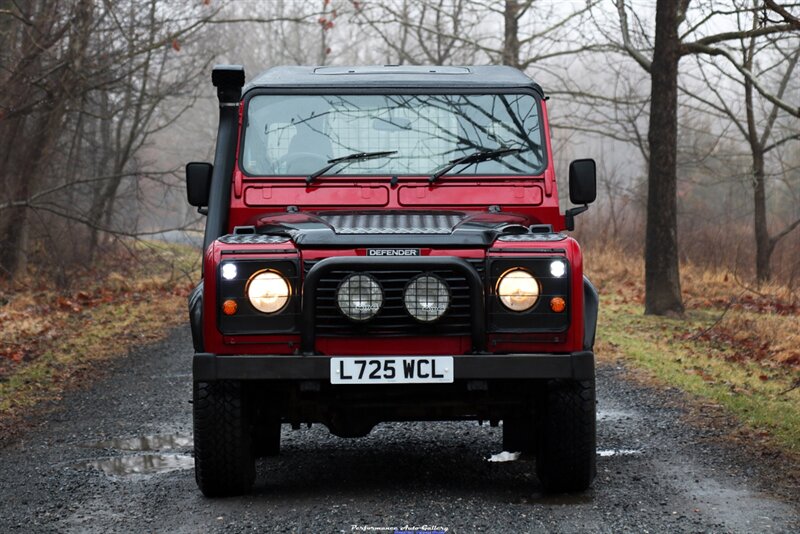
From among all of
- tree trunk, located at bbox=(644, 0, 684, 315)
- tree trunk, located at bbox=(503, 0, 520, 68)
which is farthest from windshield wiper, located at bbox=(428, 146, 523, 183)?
tree trunk, located at bbox=(503, 0, 520, 68)

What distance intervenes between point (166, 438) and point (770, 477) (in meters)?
3.69

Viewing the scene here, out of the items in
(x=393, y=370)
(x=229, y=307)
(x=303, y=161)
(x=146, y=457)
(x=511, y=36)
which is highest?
(x=511, y=36)

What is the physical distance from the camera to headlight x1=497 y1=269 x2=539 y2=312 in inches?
201

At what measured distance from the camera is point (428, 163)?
641 cm

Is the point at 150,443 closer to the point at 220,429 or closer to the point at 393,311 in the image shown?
the point at 220,429

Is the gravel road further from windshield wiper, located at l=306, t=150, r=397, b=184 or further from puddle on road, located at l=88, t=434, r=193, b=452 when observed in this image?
windshield wiper, located at l=306, t=150, r=397, b=184

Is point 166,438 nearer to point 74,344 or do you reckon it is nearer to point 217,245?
point 217,245

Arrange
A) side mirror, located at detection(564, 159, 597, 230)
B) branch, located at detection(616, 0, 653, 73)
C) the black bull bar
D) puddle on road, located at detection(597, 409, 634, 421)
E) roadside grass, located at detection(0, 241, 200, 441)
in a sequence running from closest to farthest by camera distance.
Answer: the black bull bar, side mirror, located at detection(564, 159, 597, 230), puddle on road, located at detection(597, 409, 634, 421), roadside grass, located at detection(0, 241, 200, 441), branch, located at detection(616, 0, 653, 73)

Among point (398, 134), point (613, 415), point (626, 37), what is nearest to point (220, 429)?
point (398, 134)

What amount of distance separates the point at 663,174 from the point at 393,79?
9142mm

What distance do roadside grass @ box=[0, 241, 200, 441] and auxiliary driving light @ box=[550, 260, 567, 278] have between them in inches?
168

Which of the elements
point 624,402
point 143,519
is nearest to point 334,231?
point 143,519

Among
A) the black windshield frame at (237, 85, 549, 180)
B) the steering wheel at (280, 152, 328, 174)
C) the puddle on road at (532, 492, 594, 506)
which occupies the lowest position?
the puddle on road at (532, 492, 594, 506)

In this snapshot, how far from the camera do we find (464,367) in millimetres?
5082
